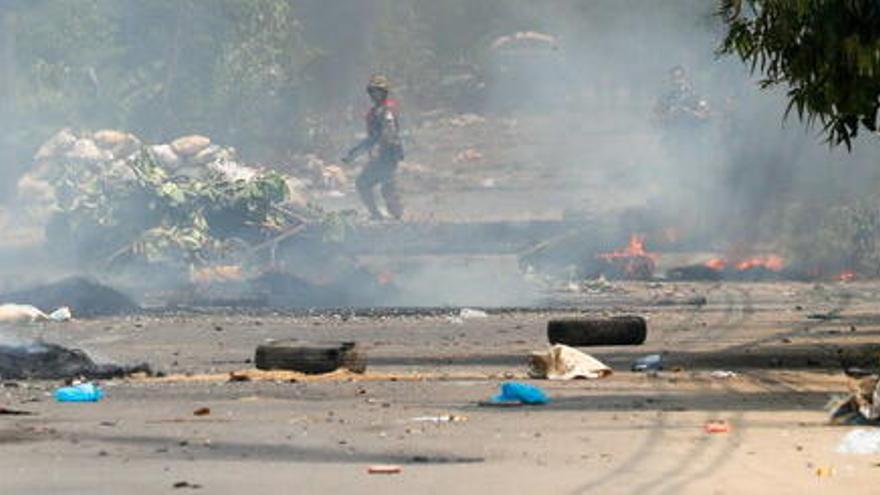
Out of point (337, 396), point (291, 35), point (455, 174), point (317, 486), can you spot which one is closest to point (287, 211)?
point (455, 174)

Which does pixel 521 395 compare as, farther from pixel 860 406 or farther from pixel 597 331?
pixel 597 331

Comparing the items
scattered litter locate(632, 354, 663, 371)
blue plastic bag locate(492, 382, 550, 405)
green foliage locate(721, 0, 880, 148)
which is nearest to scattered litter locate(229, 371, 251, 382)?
blue plastic bag locate(492, 382, 550, 405)

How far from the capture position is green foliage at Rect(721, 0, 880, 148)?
1454 cm

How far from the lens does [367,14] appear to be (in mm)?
42438

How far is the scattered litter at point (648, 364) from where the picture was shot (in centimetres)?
1602

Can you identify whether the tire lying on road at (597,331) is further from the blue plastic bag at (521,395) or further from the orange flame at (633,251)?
the orange flame at (633,251)

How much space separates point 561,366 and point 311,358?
1.66 m

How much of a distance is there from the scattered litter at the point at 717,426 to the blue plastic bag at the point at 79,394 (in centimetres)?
370

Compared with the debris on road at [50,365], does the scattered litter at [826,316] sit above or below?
above

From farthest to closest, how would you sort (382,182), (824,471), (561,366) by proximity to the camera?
(382,182), (561,366), (824,471)

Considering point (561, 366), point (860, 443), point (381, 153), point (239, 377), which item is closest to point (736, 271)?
point (381, 153)

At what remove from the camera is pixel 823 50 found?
14.9 m

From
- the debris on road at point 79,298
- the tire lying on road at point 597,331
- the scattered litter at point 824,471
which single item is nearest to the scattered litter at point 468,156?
the debris on road at point 79,298

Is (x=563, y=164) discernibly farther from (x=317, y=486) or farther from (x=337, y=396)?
(x=317, y=486)
